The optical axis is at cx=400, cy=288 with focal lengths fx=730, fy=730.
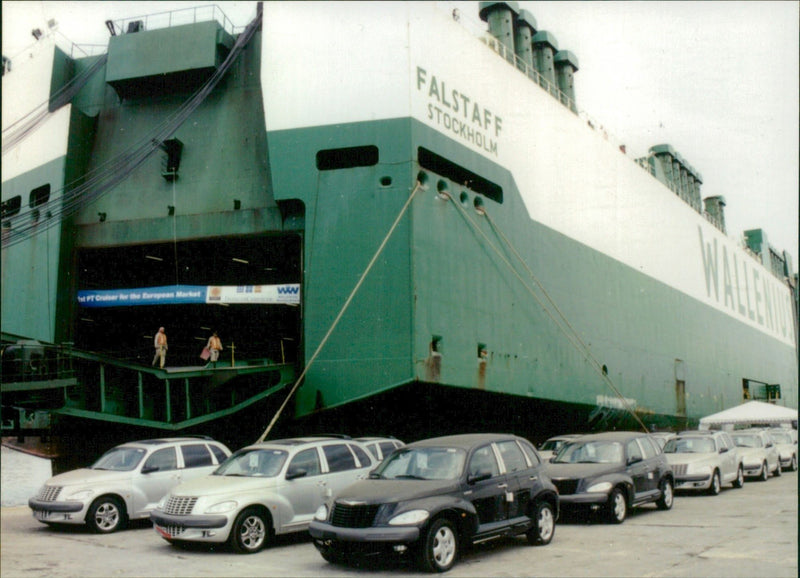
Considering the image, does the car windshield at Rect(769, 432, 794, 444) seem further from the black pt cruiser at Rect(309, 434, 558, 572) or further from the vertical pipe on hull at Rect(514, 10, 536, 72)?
Answer: the black pt cruiser at Rect(309, 434, 558, 572)

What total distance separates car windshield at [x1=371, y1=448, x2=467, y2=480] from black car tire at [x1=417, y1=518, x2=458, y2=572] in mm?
710

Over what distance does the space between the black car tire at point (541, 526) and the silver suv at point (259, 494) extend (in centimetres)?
283

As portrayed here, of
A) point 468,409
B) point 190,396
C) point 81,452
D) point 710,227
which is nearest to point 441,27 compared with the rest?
point 468,409

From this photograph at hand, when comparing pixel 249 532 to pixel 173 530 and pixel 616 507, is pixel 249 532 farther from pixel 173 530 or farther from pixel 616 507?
pixel 616 507

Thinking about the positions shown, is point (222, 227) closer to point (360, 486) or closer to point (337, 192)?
point (337, 192)

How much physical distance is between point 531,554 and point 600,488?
2.82m

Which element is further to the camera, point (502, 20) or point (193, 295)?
point (502, 20)

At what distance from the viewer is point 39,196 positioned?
64.7 ft

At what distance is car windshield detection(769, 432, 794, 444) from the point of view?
72.2 ft

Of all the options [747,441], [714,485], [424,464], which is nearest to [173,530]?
[424,464]

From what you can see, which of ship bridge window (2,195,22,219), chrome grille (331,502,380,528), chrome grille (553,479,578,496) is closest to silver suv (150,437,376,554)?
chrome grille (331,502,380,528)

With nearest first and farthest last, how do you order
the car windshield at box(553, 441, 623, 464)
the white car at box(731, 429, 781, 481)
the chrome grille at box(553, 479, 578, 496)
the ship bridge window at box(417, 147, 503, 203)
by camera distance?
the chrome grille at box(553, 479, 578, 496)
the car windshield at box(553, 441, 623, 464)
the ship bridge window at box(417, 147, 503, 203)
the white car at box(731, 429, 781, 481)

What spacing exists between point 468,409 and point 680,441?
497cm

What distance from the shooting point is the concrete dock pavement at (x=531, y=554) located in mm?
7793
